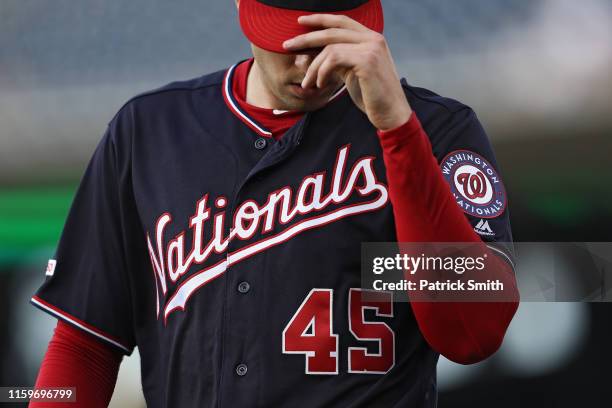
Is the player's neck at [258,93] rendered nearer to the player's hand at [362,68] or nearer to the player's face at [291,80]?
the player's face at [291,80]

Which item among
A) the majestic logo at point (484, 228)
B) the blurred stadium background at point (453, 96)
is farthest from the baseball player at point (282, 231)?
the blurred stadium background at point (453, 96)

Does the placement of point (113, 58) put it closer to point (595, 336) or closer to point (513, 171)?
point (513, 171)

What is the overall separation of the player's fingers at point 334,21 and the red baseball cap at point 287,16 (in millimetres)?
38

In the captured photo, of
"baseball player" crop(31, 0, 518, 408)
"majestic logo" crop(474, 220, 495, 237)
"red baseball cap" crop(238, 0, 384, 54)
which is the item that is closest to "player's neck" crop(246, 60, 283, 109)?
"baseball player" crop(31, 0, 518, 408)

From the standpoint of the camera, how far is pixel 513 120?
234 cm

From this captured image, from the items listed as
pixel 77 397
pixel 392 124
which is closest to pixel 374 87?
pixel 392 124

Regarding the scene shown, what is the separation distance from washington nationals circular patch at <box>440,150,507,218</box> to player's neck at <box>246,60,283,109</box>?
0.29 metres

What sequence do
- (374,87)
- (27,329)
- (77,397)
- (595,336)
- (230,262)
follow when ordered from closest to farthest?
1. (374,87)
2. (230,262)
3. (77,397)
4. (595,336)
5. (27,329)

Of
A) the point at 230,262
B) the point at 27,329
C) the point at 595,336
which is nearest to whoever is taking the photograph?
the point at 230,262

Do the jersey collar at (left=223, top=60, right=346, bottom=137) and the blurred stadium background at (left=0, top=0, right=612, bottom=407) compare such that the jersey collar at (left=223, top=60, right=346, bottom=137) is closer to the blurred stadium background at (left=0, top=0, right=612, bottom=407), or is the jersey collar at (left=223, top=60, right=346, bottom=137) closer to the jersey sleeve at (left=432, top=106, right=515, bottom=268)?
the jersey sleeve at (left=432, top=106, right=515, bottom=268)

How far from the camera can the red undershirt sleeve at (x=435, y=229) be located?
4.36 feet

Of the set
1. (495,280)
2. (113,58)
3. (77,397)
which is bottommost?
(77,397)

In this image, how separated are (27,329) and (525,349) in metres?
1.16

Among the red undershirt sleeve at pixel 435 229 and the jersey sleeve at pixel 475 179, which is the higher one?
the jersey sleeve at pixel 475 179
